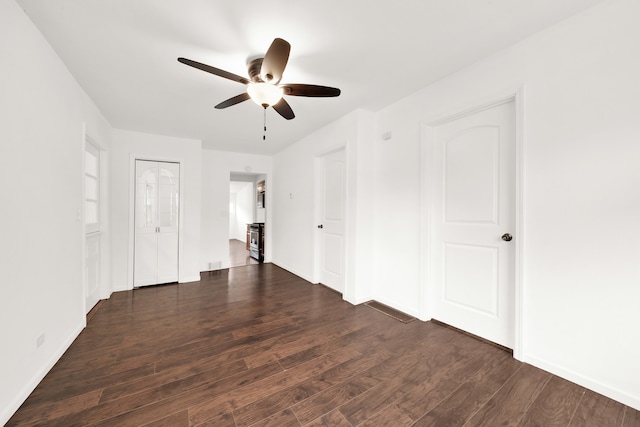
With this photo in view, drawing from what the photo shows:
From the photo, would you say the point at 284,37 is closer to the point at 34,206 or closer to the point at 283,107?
the point at 283,107

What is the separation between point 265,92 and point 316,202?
227 centimetres

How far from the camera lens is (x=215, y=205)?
515cm

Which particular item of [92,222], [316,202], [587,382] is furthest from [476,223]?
[92,222]

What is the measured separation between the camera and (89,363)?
6.49 feet

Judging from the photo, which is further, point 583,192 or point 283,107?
point 283,107

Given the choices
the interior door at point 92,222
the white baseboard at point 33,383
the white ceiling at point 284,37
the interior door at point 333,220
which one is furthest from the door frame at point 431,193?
the interior door at point 92,222

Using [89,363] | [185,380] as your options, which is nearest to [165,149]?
[89,363]

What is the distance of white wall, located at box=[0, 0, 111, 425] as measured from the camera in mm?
1448

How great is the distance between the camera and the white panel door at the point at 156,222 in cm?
402

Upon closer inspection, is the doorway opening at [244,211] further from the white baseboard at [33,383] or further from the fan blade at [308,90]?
the fan blade at [308,90]

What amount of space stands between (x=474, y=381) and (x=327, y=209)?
2727mm

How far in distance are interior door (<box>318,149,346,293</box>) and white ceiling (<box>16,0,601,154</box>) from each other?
110 cm

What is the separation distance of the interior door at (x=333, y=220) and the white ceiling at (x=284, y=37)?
3.61ft

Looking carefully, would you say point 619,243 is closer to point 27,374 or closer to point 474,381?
point 474,381
